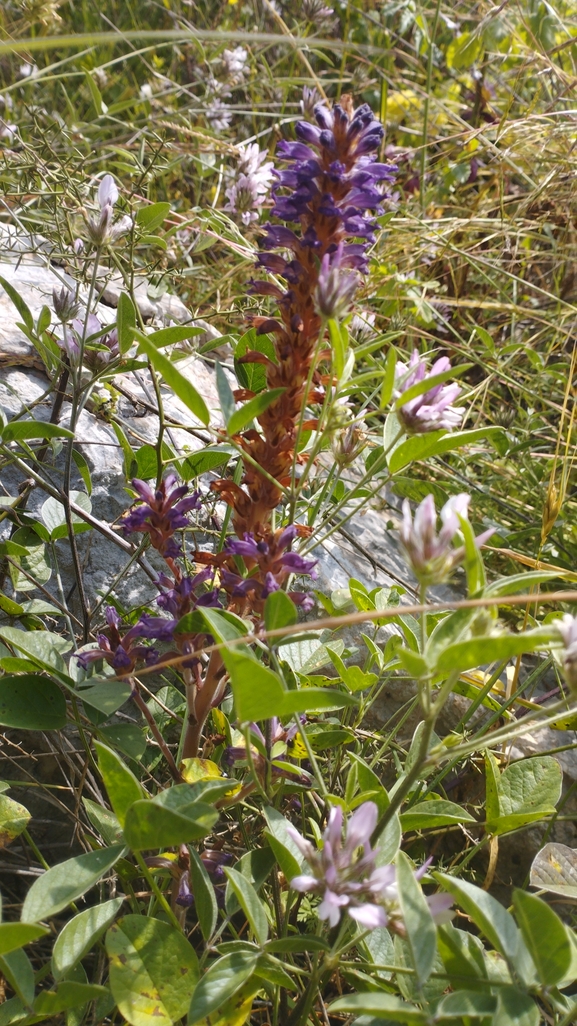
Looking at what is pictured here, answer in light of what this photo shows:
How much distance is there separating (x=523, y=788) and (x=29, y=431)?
2.48 ft

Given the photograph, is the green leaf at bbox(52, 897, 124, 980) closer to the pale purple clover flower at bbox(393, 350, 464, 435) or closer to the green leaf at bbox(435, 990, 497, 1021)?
the green leaf at bbox(435, 990, 497, 1021)

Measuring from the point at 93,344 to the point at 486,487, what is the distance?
1.10 metres

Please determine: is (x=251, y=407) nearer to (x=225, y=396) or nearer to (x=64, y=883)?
(x=225, y=396)

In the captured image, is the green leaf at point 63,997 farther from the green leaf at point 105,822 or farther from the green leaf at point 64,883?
the green leaf at point 105,822

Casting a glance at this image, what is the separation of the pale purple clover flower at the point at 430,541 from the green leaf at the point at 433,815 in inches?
11.8

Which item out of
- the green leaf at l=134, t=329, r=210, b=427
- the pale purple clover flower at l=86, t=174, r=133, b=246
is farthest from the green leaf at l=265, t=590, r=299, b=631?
the pale purple clover flower at l=86, t=174, r=133, b=246

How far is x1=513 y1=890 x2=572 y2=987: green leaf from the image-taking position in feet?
1.97

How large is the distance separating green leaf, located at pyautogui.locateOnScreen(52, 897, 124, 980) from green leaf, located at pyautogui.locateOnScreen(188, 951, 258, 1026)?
0.10 meters

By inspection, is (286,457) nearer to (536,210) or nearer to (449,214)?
(536,210)

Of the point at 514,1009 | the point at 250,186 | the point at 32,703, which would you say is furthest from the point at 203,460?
the point at 250,186

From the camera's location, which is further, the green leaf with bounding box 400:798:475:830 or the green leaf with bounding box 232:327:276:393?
the green leaf with bounding box 232:327:276:393

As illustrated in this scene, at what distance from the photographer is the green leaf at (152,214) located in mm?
1145

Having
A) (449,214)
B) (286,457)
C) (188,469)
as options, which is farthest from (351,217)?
(449,214)

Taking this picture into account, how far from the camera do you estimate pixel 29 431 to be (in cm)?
95
